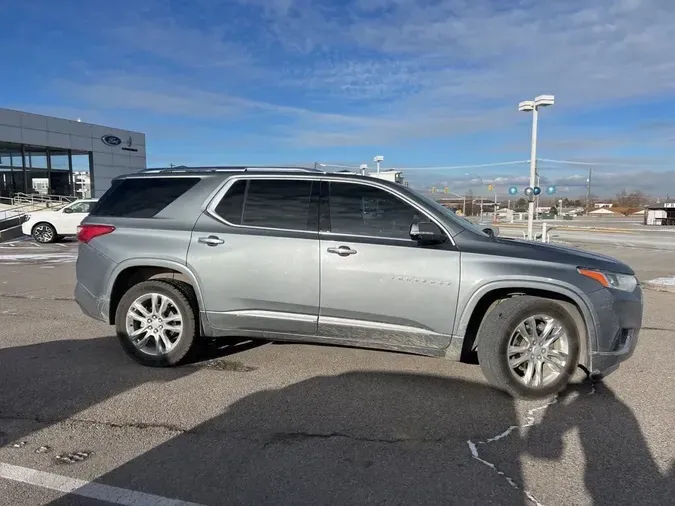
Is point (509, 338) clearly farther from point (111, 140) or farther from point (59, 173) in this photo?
point (111, 140)

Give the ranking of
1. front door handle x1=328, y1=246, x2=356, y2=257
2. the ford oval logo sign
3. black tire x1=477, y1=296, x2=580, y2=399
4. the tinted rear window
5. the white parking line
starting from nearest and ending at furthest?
the white parking line
black tire x1=477, y1=296, x2=580, y2=399
front door handle x1=328, y1=246, x2=356, y2=257
the tinted rear window
the ford oval logo sign

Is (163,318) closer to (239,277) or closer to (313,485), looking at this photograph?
(239,277)

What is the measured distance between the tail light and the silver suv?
1cm

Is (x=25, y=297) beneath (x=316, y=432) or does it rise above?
above

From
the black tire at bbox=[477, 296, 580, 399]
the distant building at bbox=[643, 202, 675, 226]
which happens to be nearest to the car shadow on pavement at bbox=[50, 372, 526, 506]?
the black tire at bbox=[477, 296, 580, 399]

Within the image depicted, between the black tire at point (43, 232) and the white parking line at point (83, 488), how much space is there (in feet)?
59.7

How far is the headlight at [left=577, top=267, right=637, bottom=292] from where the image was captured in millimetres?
4164

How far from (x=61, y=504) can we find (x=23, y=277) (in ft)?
31.0

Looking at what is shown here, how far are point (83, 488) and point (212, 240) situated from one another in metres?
2.31

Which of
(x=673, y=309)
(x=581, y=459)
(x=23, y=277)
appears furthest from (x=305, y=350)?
(x=23, y=277)

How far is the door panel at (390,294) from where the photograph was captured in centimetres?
428

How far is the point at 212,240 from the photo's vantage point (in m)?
4.74

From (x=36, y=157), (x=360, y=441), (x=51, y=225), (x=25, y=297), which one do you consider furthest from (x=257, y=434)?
(x=36, y=157)

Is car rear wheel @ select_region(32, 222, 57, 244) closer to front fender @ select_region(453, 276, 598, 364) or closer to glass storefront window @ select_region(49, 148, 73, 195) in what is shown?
glass storefront window @ select_region(49, 148, 73, 195)
